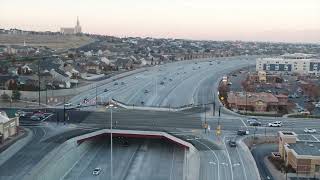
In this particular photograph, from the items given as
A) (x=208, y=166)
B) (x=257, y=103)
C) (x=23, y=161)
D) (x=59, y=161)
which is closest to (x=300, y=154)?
(x=208, y=166)

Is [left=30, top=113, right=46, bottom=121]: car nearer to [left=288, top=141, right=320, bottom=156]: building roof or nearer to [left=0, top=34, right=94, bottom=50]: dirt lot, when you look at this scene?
[left=288, top=141, right=320, bottom=156]: building roof

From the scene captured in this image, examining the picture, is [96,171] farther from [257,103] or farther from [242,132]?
[257,103]

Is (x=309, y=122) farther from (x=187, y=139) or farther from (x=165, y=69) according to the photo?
(x=165, y=69)

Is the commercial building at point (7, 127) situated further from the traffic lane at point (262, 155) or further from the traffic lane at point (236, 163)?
the traffic lane at point (262, 155)

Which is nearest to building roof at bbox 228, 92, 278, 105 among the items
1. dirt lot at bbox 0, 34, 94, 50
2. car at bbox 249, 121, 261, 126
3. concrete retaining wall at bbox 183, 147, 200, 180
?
car at bbox 249, 121, 261, 126

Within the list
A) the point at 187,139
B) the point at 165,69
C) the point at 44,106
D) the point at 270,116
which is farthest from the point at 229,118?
the point at 165,69
